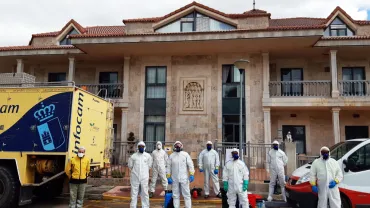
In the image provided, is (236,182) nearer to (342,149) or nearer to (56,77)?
(342,149)

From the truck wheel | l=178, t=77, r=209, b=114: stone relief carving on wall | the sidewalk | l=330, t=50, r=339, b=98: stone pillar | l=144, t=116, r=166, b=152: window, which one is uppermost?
l=330, t=50, r=339, b=98: stone pillar

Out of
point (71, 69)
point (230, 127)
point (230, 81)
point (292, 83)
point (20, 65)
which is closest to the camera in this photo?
point (230, 127)

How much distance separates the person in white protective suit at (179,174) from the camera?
821 cm

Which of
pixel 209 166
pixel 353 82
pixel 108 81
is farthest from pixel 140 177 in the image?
pixel 353 82

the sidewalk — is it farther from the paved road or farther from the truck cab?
the truck cab

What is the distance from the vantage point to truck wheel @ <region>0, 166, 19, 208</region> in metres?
8.44

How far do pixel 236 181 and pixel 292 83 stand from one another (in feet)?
40.7

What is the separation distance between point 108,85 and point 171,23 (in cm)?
542

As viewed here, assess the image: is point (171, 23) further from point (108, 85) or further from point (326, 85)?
point (326, 85)

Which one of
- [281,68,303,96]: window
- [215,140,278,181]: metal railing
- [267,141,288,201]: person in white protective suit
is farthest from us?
[281,68,303,96]: window

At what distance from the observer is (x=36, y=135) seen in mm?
8672

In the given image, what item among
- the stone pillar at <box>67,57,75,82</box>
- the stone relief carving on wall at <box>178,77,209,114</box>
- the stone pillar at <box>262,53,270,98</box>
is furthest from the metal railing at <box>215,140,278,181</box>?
the stone pillar at <box>67,57,75,82</box>

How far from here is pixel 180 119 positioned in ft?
58.7

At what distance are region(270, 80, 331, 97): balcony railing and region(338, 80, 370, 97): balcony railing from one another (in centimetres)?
68
